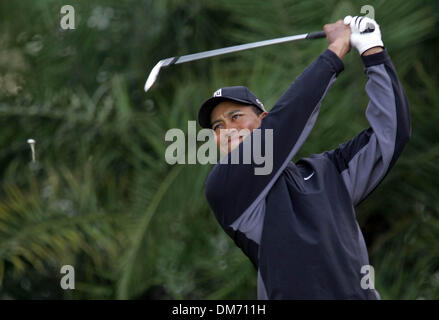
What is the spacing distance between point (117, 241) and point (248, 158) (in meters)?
2.11

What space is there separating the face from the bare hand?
1.24 feet

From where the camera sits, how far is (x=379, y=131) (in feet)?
7.62

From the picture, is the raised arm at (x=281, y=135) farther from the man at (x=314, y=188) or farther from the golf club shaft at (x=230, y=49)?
the golf club shaft at (x=230, y=49)

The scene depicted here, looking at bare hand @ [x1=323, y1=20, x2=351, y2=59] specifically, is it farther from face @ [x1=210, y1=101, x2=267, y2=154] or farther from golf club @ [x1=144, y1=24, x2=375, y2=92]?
face @ [x1=210, y1=101, x2=267, y2=154]

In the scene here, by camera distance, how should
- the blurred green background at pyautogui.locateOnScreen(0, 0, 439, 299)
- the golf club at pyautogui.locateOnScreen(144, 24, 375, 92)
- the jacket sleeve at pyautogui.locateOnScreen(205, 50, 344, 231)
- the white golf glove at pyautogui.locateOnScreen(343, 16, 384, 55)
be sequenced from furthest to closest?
1. the blurred green background at pyautogui.locateOnScreen(0, 0, 439, 299)
2. the golf club at pyautogui.locateOnScreen(144, 24, 375, 92)
3. the white golf glove at pyautogui.locateOnScreen(343, 16, 384, 55)
4. the jacket sleeve at pyautogui.locateOnScreen(205, 50, 344, 231)

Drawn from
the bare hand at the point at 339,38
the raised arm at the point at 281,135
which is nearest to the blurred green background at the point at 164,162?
the bare hand at the point at 339,38

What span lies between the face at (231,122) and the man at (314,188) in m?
0.03

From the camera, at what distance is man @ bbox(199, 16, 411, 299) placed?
209 centimetres

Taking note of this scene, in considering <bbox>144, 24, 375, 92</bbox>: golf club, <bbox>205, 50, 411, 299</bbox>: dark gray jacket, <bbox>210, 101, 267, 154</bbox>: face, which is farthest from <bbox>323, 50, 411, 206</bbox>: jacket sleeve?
<bbox>210, 101, 267, 154</bbox>: face

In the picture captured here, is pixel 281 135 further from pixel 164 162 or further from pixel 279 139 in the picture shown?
pixel 164 162

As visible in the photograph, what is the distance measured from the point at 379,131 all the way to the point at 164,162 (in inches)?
82.1
